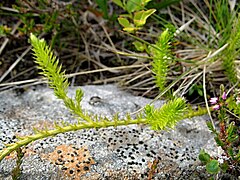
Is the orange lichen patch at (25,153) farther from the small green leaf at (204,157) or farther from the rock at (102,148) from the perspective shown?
the small green leaf at (204,157)

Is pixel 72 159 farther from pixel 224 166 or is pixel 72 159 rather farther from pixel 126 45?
pixel 126 45

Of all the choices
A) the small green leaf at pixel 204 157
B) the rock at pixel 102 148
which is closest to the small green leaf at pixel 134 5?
the rock at pixel 102 148

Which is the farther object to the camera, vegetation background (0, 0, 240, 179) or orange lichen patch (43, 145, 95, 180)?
vegetation background (0, 0, 240, 179)

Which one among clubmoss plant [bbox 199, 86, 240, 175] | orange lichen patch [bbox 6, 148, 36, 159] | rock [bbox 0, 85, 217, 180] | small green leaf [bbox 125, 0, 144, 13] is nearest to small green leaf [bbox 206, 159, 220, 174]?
clubmoss plant [bbox 199, 86, 240, 175]

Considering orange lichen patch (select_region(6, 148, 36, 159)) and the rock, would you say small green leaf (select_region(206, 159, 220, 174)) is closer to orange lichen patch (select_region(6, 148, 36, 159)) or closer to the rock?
the rock

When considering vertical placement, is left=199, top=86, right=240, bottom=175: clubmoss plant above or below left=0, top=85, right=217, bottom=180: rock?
above

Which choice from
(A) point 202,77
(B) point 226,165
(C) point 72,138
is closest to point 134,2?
(A) point 202,77

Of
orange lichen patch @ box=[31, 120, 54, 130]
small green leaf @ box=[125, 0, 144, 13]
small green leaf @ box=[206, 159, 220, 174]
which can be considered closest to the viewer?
small green leaf @ box=[206, 159, 220, 174]

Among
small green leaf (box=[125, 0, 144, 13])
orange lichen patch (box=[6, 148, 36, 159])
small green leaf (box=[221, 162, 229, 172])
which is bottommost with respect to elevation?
orange lichen patch (box=[6, 148, 36, 159])

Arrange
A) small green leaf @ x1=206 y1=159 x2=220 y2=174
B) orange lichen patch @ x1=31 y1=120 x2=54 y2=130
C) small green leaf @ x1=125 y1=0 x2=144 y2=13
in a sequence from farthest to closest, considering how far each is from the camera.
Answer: small green leaf @ x1=125 y1=0 x2=144 y2=13
orange lichen patch @ x1=31 y1=120 x2=54 y2=130
small green leaf @ x1=206 y1=159 x2=220 y2=174
